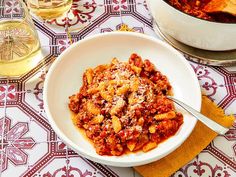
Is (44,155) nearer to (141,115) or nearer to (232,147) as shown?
(141,115)

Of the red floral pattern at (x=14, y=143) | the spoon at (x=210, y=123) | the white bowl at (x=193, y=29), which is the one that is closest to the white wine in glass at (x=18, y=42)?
the red floral pattern at (x=14, y=143)

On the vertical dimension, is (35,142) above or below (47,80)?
below

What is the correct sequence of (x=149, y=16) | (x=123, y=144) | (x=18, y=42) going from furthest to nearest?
(x=149, y=16), (x=18, y=42), (x=123, y=144)

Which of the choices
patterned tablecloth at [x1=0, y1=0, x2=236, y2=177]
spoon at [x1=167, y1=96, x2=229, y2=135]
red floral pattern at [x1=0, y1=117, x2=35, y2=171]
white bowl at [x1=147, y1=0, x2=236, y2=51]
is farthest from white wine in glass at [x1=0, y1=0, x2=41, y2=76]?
spoon at [x1=167, y1=96, x2=229, y2=135]

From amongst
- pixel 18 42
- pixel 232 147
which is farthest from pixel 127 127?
pixel 18 42

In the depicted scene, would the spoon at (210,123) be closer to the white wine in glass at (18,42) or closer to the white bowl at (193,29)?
the white bowl at (193,29)

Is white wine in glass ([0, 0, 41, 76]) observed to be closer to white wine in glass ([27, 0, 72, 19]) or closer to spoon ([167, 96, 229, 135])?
white wine in glass ([27, 0, 72, 19])

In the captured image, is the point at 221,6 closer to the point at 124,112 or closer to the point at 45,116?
the point at 124,112
